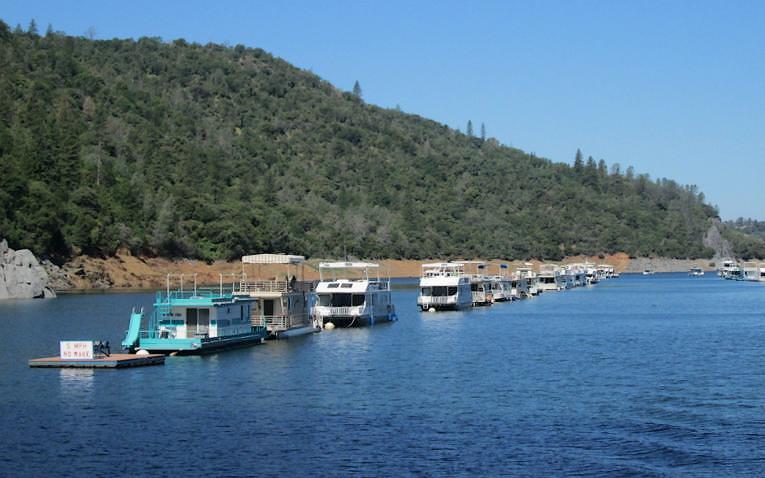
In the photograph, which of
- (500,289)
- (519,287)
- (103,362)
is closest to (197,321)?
(103,362)

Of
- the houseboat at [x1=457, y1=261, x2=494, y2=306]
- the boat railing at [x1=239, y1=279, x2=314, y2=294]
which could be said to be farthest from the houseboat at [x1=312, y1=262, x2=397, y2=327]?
the houseboat at [x1=457, y1=261, x2=494, y2=306]

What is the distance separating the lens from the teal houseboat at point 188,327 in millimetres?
73375

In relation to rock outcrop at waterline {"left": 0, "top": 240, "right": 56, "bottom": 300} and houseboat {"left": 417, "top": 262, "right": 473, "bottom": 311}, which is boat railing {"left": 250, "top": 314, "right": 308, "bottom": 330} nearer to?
houseboat {"left": 417, "top": 262, "right": 473, "bottom": 311}

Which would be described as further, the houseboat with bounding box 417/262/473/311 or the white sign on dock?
the houseboat with bounding box 417/262/473/311

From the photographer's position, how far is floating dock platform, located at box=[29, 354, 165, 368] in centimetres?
6625

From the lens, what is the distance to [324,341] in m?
89.2

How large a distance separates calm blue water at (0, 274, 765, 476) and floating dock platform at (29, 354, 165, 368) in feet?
3.06

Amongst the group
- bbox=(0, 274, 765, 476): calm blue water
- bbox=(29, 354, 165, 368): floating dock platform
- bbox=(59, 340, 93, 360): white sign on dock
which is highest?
bbox=(59, 340, 93, 360): white sign on dock

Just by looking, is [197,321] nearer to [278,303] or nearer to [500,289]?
[278,303]

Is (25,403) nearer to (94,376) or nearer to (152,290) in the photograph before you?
(94,376)

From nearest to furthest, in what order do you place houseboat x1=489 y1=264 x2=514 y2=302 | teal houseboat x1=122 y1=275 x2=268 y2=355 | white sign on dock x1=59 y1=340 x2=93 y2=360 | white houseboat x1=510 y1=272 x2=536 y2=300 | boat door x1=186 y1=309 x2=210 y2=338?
white sign on dock x1=59 y1=340 x2=93 y2=360, teal houseboat x1=122 y1=275 x2=268 y2=355, boat door x1=186 y1=309 x2=210 y2=338, houseboat x1=489 y1=264 x2=514 y2=302, white houseboat x1=510 y1=272 x2=536 y2=300

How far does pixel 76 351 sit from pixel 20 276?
3391 inches

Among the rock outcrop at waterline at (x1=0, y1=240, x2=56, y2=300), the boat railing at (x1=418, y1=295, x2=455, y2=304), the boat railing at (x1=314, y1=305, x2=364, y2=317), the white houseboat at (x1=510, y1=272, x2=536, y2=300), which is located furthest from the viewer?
the white houseboat at (x1=510, y1=272, x2=536, y2=300)

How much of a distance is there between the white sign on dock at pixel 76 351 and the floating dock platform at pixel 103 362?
38 centimetres
